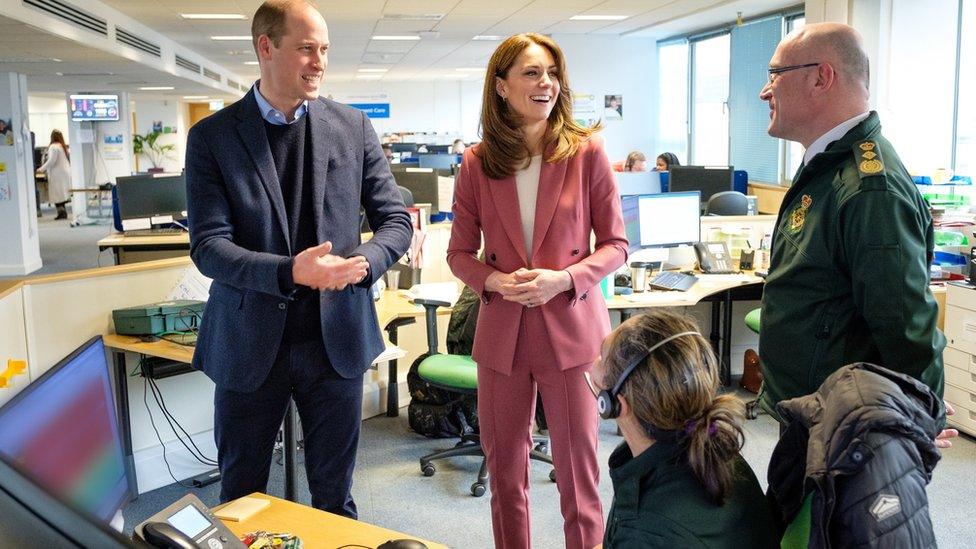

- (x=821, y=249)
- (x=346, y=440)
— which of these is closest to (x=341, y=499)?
(x=346, y=440)

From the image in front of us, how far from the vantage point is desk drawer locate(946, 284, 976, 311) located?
13.9ft

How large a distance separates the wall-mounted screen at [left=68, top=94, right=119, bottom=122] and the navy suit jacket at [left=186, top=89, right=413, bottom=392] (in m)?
15.6

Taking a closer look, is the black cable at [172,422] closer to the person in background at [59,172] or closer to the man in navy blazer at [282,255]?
the man in navy blazer at [282,255]

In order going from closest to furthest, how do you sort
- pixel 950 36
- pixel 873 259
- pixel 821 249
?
pixel 873 259
pixel 821 249
pixel 950 36

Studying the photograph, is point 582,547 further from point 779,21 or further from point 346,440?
point 779,21

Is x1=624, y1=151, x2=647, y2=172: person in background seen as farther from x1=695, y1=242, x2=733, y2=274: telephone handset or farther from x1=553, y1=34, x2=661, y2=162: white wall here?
x1=553, y1=34, x2=661, y2=162: white wall

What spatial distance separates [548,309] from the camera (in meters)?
2.25

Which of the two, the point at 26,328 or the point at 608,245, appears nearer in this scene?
the point at 608,245

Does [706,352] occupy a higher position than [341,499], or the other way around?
[706,352]

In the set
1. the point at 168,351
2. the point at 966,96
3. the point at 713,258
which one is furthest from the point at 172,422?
the point at 966,96

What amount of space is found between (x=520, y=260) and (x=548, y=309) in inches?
5.8

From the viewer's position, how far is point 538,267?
2.27 m

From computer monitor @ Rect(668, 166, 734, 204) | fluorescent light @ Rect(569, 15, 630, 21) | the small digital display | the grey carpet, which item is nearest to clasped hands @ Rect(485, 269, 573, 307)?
the small digital display

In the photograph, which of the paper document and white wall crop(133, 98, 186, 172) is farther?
white wall crop(133, 98, 186, 172)
